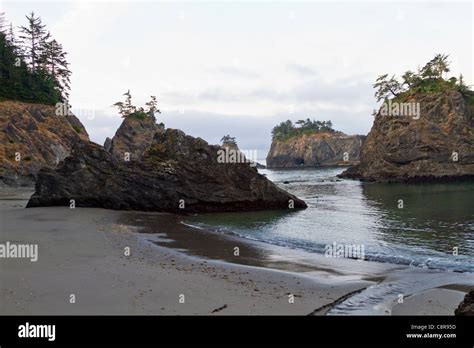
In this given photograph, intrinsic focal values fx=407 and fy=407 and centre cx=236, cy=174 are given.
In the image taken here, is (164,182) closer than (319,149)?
Yes

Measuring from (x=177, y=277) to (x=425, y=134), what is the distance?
241 feet

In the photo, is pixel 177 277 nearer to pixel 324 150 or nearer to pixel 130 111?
pixel 130 111

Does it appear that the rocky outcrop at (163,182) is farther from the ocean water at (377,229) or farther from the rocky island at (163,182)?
the ocean water at (377,229)

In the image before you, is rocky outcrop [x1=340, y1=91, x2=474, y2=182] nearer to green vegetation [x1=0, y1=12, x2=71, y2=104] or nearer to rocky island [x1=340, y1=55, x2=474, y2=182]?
rocky island [x1=340, y1=55, x2=474, y2=182]

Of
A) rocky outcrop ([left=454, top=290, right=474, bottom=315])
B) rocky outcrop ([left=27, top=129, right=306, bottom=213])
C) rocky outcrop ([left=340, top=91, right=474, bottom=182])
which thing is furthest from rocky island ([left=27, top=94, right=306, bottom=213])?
rocky outcrop ([left=340, top=91, right=474, bottom=182])

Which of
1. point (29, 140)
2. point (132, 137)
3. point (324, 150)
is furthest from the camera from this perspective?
point (324, 150)

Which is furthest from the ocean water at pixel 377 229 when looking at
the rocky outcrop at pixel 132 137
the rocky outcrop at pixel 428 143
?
the rocky outcrop at pixel 132 137

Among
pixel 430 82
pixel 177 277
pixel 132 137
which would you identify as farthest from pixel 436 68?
pixel 177 277

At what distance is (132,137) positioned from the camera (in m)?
90.4

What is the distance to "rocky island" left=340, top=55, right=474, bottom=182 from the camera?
7175 centimetres

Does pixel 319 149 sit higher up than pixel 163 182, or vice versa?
pixel 319 149
